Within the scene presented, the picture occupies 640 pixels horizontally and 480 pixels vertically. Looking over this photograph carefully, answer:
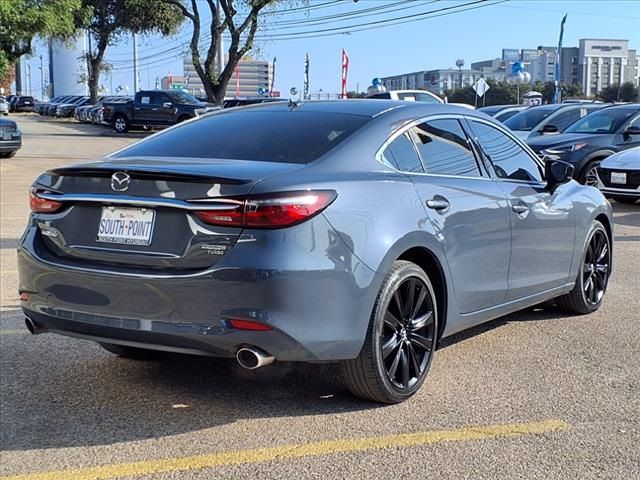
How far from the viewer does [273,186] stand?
3.63m

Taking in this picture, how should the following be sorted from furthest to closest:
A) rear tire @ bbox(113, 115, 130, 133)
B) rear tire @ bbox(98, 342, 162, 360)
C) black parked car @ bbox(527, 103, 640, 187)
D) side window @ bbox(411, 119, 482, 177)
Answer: rear tire @ bbox(113, 115, 130, 133), black parked car @ bbox(527, 103, 640, 187), rear tire @ bbox(98, 342, 162, 360), side window @ bbox(411, 119, 482, 177)

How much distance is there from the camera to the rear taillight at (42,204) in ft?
13.3

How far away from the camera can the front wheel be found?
3.99 m

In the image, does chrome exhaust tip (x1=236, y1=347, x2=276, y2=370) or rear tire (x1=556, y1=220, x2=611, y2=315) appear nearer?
chrome exhaust tip (x1=236, y1=347, x2=276, y2=370)

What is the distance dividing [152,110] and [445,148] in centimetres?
3216

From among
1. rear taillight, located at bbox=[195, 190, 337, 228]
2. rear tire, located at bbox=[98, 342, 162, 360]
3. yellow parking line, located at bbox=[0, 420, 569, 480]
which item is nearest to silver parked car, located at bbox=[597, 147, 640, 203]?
yellow parking line, located at bbox=[0, 420, 569, 480]

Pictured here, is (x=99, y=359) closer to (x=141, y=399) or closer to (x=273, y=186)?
(x=141, y=399)

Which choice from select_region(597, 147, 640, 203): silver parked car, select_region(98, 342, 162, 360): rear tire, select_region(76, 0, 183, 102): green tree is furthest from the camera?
select_region(76, 0, 183, 102): green tree

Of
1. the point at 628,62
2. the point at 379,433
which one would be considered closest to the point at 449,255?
the point at 379,433

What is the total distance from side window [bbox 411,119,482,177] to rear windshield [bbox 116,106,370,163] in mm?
419

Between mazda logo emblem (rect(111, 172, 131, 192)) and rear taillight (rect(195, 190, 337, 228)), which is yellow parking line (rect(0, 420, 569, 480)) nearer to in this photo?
rear taillight (rect(195, 190, 337, 228))

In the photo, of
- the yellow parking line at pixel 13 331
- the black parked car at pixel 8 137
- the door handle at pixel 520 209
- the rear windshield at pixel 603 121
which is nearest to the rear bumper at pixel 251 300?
the door handle at pixel 520 209

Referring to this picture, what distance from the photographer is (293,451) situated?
365 centimetres

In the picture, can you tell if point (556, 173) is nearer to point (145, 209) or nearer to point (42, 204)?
point (145, 209)
